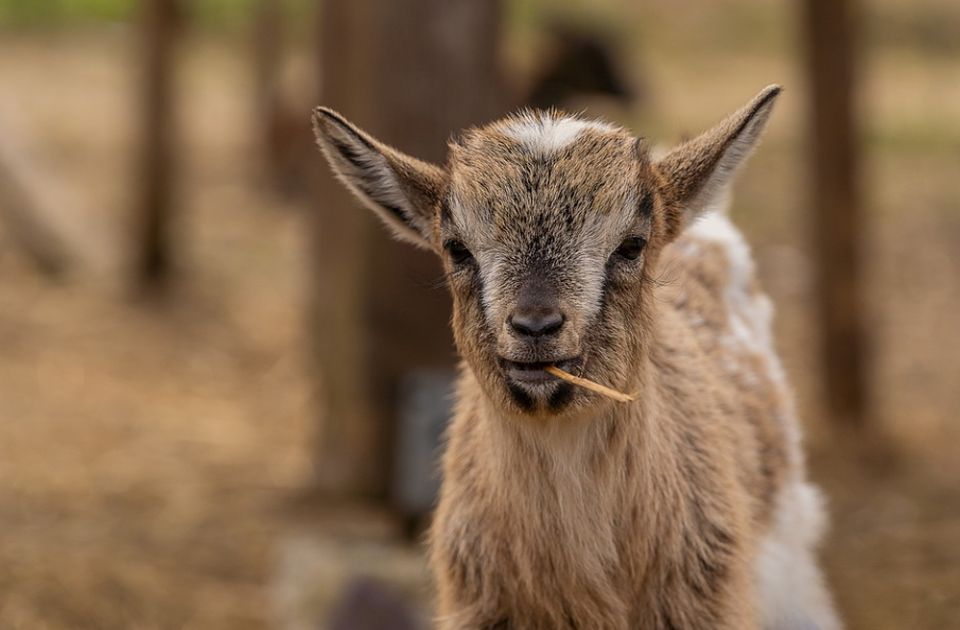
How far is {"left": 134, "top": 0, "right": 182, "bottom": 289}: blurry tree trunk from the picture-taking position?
39.6 feet

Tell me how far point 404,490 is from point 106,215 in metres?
8.37

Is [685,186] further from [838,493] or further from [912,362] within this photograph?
[912,362]

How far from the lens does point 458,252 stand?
3.64 m

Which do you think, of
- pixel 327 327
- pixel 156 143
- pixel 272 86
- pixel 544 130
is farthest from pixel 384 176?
pixel 272 86

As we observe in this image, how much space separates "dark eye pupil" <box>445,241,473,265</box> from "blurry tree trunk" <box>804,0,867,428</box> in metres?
5.53

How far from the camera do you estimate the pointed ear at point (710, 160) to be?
12.1 feet

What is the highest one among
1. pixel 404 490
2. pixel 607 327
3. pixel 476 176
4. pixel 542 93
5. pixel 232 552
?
pixel 542 93

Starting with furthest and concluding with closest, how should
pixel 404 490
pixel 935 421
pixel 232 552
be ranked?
pixel 935 421 < pixel 232 552 < pixel 404 490

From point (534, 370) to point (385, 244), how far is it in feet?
12.2

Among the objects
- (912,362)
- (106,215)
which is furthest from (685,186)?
(106,215)

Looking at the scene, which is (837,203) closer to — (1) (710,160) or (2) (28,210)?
(1) (710,160)

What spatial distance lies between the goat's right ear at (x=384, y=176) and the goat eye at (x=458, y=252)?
17 centimetres

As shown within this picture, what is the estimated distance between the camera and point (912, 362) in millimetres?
11102

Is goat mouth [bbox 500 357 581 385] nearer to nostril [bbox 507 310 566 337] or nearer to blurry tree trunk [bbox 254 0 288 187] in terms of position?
nostril [bbox 507 310 566 337]
